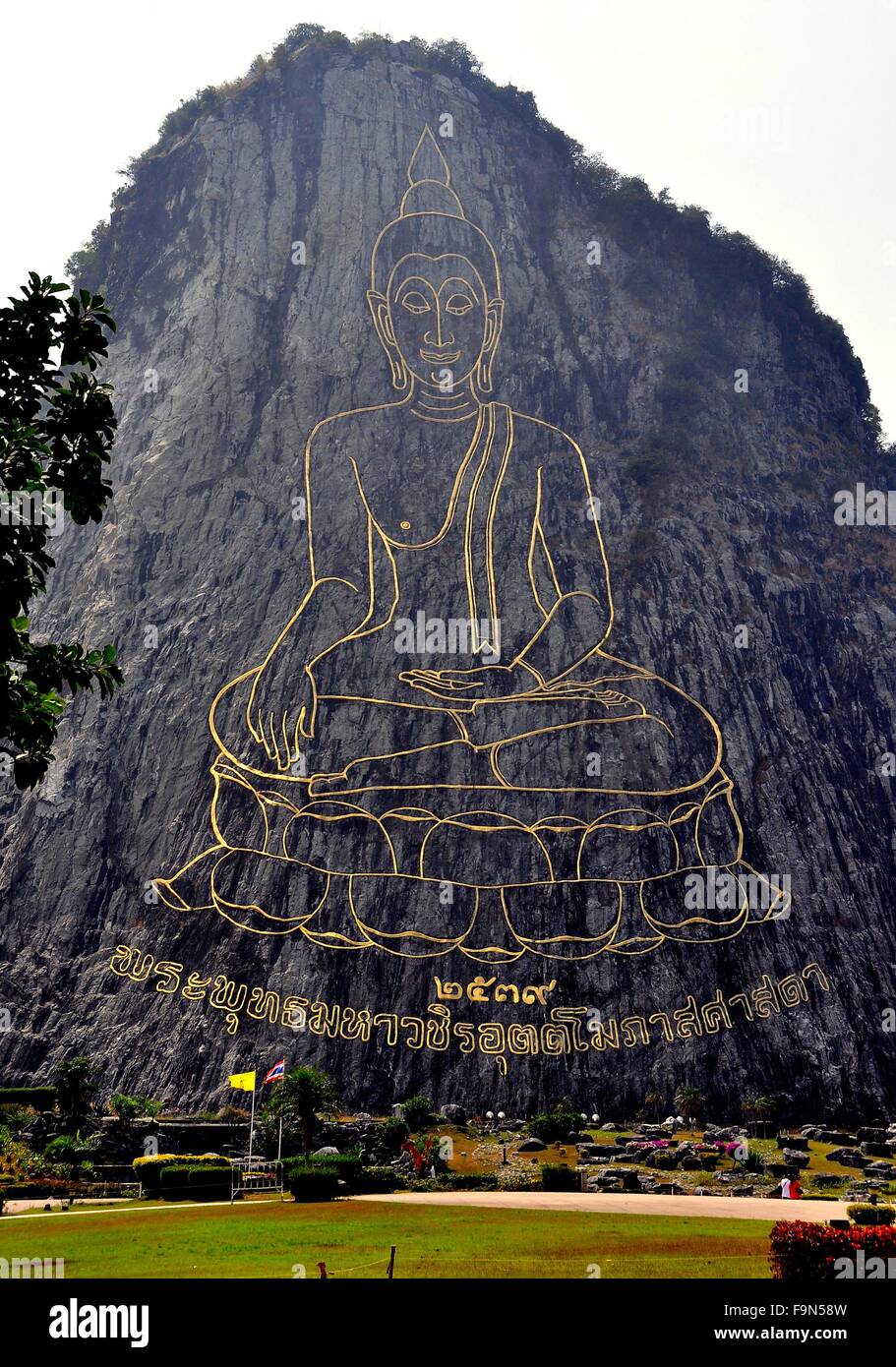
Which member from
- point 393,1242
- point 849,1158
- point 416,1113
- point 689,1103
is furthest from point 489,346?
point 393,1242

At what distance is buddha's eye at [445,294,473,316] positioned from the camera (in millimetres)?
34719

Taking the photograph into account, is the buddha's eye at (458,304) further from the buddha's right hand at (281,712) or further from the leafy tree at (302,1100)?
the leafy tree at (302,1100)

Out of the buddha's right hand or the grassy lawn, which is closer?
the grassy lawn

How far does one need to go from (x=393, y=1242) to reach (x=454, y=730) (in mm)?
19877

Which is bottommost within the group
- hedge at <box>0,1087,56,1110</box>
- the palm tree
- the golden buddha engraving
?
hedge at <box>0,1087,56,1110</box>

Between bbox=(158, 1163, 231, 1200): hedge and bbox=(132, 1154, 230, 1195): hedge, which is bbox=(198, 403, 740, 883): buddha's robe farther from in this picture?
bbox=(158, 1163, 231, 1200): hedge

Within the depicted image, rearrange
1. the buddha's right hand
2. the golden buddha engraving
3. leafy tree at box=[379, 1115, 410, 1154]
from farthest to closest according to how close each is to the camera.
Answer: the buddha's right hand, the golden buddha engraving, leafy tree at box=[379, 1115, 410, 1154]

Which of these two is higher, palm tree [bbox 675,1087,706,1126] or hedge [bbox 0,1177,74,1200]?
palm tree [bbox 675,1087,706,1126]

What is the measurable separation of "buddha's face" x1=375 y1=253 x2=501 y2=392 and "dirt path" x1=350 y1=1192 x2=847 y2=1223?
2481cm

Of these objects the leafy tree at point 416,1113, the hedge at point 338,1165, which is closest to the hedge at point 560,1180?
the hedge at point 338,1165

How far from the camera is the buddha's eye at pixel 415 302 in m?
34.7

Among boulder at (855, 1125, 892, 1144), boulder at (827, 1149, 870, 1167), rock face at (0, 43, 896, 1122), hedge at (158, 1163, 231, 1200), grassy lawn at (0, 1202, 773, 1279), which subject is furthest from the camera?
rock face at (0, 43, 896, 1122)

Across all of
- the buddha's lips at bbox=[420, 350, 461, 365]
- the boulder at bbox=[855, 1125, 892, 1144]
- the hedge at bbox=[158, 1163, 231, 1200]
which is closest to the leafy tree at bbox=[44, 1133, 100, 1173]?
the hedge at bbox=[158, 1163, 231, 1200]
